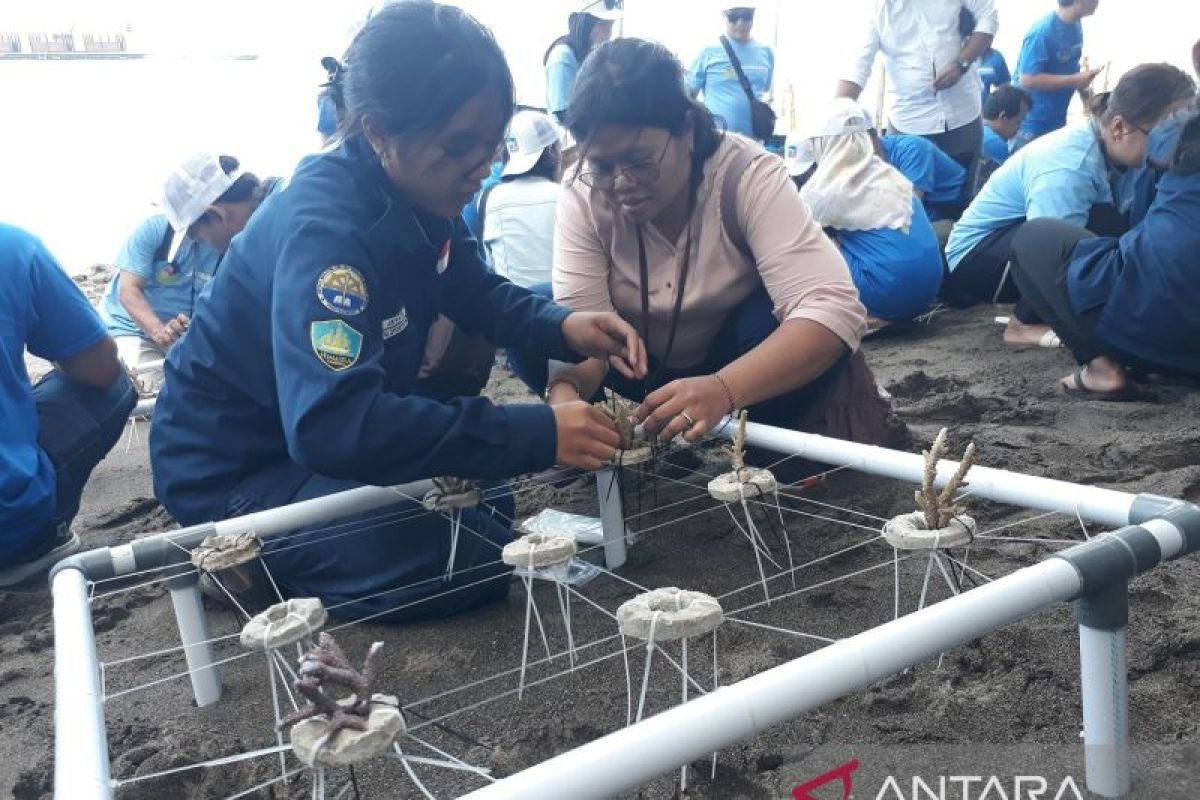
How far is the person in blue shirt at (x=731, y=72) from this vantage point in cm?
486

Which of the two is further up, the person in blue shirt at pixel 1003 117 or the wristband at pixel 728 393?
the person in blue shirt at pixel 1003 117

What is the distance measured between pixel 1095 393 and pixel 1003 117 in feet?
11.0

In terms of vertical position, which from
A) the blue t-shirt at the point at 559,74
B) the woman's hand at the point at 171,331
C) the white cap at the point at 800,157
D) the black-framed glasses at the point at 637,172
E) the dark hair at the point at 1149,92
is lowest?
the woman's hand at the point at 171,331

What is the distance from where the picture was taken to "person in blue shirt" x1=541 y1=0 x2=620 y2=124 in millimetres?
4055

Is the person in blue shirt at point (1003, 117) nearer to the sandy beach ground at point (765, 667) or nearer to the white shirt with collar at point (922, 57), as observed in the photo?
the white shirt with collar at point (922, 57)

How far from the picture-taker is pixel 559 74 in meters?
4.06

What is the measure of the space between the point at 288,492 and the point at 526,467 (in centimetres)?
59

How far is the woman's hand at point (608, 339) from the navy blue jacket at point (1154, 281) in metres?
1.41

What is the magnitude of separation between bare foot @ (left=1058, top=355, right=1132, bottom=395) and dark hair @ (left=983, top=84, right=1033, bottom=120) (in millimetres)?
3287

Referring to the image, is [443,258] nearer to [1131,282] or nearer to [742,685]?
[742,685]

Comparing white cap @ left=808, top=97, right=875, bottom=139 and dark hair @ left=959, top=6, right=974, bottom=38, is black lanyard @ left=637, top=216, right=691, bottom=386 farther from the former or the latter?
dark hair @ left=959, top=6, right=974, bottom=38

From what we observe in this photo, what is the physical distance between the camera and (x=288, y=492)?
1807 millimetres

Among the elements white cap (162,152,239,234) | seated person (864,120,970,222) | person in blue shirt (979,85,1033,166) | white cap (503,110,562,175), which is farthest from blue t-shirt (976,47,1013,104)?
white cap (162,152,239,234)

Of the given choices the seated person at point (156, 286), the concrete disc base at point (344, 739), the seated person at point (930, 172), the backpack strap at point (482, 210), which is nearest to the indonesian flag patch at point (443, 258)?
the concrete disc base at point (344, 739)
